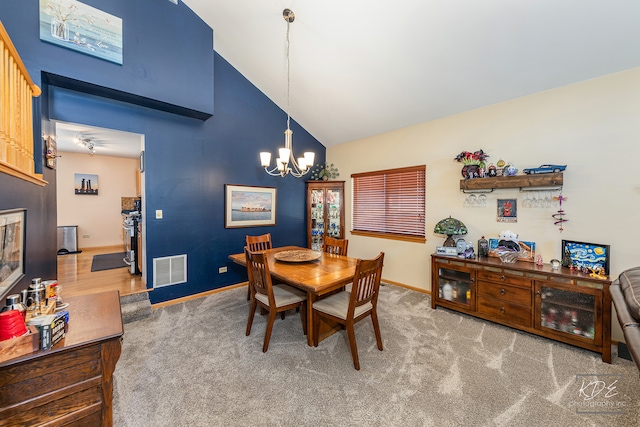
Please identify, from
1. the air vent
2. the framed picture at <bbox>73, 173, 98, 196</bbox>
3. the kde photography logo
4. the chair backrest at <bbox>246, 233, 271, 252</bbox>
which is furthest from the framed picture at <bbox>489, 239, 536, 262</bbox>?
the framed picture at <bbox>73, 173, 98, 196</bbox>

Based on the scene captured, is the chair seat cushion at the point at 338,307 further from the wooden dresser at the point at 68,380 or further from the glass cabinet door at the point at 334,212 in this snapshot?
the glass cabinet door at the point at 334,212

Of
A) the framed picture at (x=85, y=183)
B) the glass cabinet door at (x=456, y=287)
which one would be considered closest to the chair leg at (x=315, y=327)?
the glass cabinet door at (x=456, y=287)

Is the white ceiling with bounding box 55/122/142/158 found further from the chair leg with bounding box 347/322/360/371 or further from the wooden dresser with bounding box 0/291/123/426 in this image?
the chair leg with bounding box 347/322/360/371

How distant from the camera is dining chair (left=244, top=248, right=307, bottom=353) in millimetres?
2322

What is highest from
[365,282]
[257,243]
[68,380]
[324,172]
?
[324,172]

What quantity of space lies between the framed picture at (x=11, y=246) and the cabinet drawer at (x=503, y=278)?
388 cm

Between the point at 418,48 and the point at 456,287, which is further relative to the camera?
the point at 456,287

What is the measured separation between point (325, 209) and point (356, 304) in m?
2.98

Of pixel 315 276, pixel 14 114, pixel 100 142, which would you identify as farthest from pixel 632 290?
pixel 100 142

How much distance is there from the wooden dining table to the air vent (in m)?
1.58

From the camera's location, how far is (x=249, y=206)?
14.3 feet

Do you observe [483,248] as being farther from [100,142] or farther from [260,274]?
[100,142]

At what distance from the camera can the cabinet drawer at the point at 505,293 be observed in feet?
8.50

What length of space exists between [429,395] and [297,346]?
1198 mm
